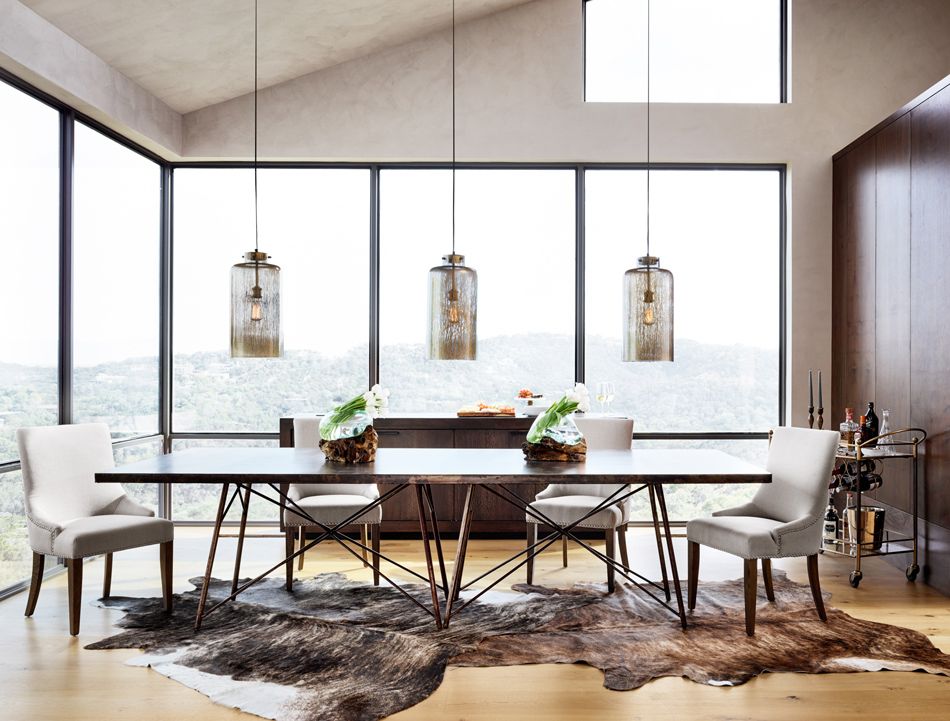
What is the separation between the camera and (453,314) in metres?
3.16

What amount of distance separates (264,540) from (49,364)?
1.79 metres

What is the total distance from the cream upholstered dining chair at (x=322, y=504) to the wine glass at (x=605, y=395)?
6.04ft

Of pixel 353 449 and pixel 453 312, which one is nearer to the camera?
pixel 453 312

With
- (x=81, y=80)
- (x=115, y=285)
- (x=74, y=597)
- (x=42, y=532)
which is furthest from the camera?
(x=115, y=285)

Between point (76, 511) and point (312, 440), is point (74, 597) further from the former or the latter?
point (312, 440)

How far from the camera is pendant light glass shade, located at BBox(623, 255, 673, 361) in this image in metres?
3.26

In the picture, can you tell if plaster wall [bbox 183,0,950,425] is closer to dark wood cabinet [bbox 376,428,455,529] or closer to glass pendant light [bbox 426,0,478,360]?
dark wood cabinet [bbox 376,428,455,529]

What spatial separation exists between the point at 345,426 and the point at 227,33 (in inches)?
106

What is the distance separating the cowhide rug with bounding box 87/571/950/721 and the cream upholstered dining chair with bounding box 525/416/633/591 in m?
0.32

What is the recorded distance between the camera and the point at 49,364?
4.34 metres

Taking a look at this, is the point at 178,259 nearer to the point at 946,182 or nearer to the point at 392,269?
the point at 392,269

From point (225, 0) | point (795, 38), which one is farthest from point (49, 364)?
point (795, 38)

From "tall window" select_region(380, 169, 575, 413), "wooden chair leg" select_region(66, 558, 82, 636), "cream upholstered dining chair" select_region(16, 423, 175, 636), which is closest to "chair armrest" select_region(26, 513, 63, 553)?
"cream upholstered dining chair" select_region(16, 423, 175, 636)

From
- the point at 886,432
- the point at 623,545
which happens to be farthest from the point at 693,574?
the point at 886,432
